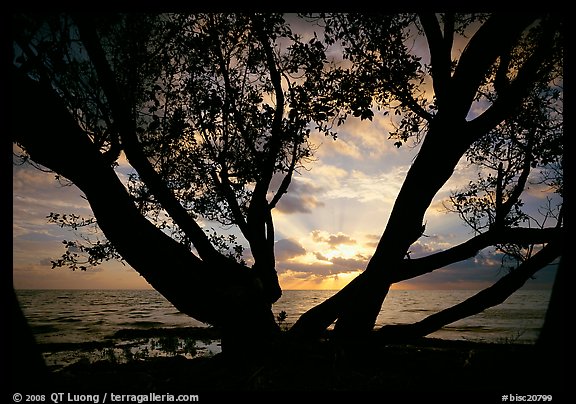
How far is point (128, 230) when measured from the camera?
568 cm

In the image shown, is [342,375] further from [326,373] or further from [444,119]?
[444,119]

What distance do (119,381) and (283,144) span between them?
678cm

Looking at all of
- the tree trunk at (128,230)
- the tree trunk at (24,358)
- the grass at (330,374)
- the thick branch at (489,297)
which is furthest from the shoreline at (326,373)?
the tree trunk at (128,230)

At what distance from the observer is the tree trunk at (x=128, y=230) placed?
521 centimetres

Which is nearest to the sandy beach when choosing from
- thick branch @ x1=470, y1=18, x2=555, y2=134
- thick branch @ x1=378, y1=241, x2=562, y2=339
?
thick branch @ x1=378, y1=241, x2=562, y2=339

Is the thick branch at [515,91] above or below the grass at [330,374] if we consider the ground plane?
above

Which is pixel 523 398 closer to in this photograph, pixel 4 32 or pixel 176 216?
pixel 176 216

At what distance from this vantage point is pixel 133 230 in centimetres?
570

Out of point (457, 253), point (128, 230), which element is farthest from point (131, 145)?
point (457, 253)

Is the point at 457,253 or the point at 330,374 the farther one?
the point at 457,253

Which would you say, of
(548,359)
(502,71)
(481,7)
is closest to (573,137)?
(481,7)

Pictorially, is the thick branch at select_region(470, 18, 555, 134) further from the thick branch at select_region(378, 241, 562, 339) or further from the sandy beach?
the sandy beach

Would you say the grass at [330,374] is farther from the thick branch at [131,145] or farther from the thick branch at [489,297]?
the thick branch at [131,145]

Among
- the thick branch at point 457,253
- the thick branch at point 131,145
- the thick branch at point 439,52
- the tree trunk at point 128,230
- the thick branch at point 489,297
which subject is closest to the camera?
the tree trunk at point 128,230
